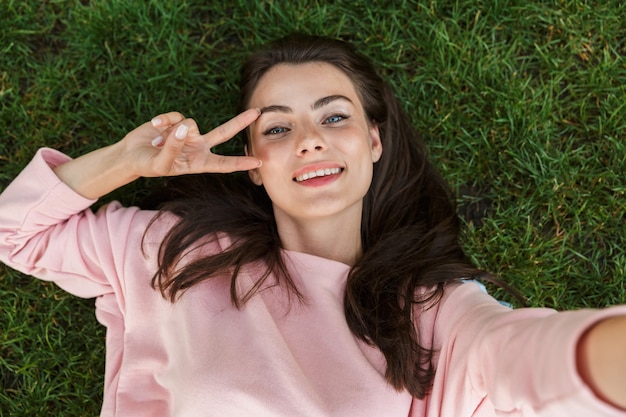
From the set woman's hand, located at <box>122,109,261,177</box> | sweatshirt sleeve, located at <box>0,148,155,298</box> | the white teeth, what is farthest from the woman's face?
sweatshirt sleeve, located at <box>0,148,155,298</box>

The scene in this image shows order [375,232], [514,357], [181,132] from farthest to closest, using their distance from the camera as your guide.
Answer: [375,232], [181,132], [514,357]

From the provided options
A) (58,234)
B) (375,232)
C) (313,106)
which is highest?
(313,106)

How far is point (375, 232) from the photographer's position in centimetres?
303

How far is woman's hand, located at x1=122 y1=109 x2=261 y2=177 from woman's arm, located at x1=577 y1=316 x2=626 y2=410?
1.53 meters

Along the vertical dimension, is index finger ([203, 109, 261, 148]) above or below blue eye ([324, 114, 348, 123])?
above

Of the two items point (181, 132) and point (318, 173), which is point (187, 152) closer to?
point (181, 132)

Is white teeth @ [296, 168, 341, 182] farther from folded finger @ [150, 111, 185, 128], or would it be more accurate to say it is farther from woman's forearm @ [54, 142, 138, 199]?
woman's forearm @ [54, 142, 138, 199]

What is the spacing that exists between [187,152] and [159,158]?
156 millimetres

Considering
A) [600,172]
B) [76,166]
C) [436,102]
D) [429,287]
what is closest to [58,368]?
[76,166]

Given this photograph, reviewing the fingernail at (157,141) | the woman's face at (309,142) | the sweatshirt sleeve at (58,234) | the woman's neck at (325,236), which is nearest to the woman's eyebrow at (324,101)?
the woman's face at (309,142)

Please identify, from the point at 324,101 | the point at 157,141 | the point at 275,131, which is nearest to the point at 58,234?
the point at 157,141

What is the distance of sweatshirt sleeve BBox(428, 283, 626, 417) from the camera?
1.42 m

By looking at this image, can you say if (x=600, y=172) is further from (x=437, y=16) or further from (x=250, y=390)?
(x=250, y=390)

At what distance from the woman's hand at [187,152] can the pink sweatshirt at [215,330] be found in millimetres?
361
